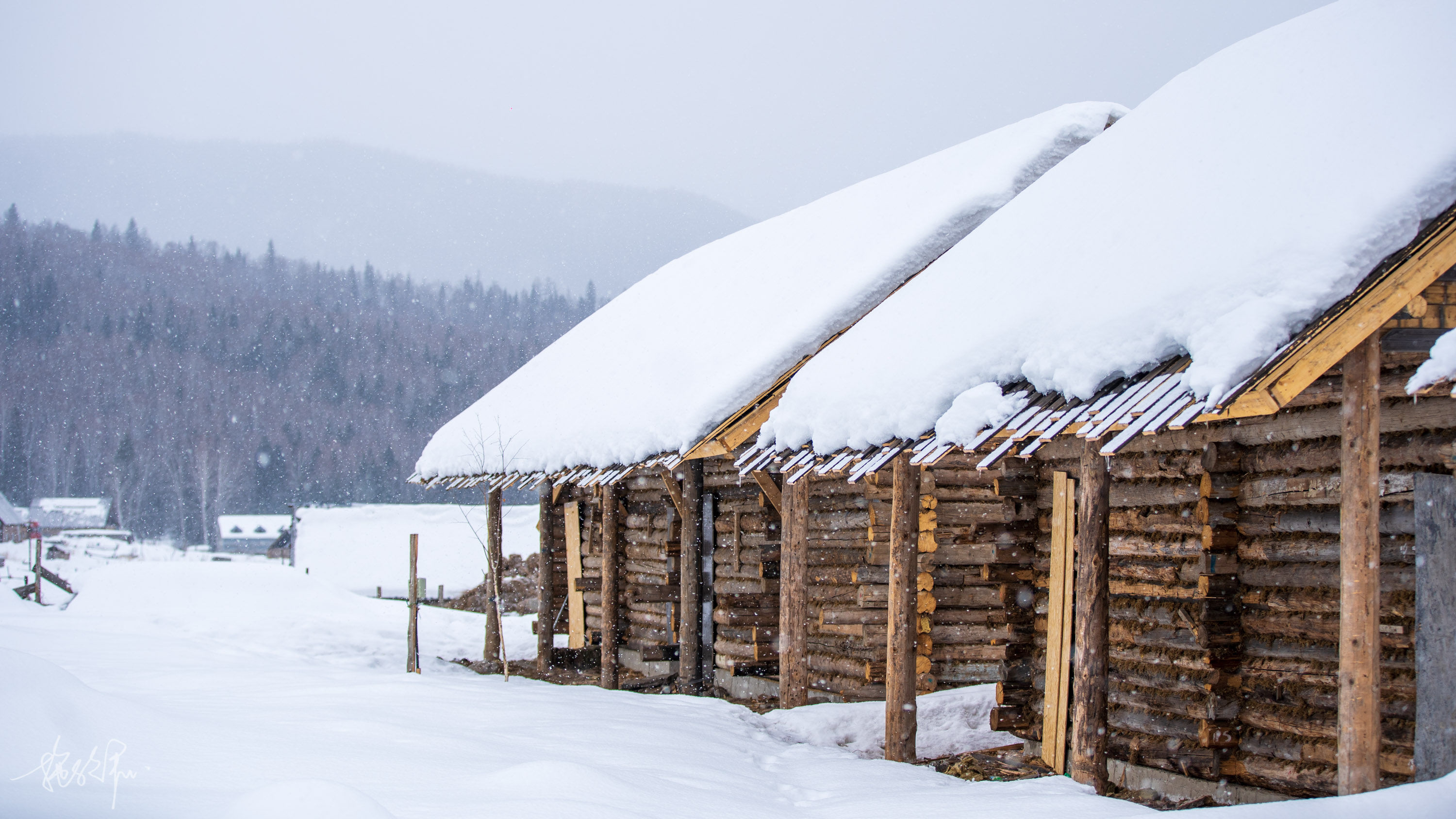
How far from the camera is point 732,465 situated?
12.9m

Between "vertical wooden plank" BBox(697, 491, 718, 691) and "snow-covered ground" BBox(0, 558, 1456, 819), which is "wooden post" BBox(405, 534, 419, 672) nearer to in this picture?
Result: "snow-covered ground" BBox(0, 558, 1456, 819)

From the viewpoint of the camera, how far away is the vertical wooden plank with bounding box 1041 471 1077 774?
27.3 feet

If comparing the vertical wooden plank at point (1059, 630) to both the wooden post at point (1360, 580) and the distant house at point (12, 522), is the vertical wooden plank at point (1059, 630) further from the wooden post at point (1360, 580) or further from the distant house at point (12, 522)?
the distant house at point (12, 522)

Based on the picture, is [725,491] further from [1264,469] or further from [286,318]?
[286,318]

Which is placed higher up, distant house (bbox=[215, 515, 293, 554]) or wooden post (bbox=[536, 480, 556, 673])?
wooden post (bbox=[536, 480, 556, 673])

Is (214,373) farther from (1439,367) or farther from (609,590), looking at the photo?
(1439,367)

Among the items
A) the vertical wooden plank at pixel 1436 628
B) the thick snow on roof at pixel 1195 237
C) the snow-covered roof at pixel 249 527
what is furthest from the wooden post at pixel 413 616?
the snow-covered roof at pixel 249 527

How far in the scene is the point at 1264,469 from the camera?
7.20 metres

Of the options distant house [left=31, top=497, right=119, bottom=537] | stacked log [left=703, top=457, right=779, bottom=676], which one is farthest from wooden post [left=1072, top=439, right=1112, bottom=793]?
distant house [left=31, top=497, right=119, bottom=537]

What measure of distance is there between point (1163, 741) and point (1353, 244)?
4.13 m

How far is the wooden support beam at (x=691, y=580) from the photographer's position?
1315 centimetres

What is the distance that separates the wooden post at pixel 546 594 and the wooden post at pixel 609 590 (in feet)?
6.20

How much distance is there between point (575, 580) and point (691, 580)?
453 cm

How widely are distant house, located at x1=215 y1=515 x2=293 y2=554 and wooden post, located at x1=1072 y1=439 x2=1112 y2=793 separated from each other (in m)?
73.2
